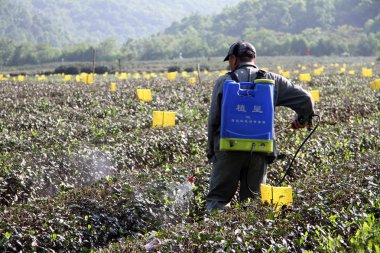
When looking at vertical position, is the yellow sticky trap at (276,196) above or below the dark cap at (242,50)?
below

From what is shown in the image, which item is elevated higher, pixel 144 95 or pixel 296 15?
pixel 296 15

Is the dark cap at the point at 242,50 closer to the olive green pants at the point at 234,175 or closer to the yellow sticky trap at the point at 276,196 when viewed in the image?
the olive green pants at the point at 234,175

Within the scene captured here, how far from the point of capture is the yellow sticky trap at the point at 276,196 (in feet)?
18.6

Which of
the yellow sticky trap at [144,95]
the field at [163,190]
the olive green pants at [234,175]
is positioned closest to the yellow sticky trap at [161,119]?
the field at [163,190]

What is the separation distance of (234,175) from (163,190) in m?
1.21

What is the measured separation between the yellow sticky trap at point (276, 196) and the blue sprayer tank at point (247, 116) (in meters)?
0.33

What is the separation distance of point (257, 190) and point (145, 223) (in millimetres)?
1261

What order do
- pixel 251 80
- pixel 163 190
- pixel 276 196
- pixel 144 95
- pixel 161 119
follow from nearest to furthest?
1. pixel 276 196
2. pixel 251 80
3. pixel 163 190
4. pixel 161 119
5. pixel 144 95

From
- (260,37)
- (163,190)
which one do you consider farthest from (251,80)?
(260,37)

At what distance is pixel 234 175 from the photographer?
607 cm

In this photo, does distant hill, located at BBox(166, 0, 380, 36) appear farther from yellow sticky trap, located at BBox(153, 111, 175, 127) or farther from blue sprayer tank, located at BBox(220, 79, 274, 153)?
blue sprayer tank, located at BBox(220, 79, 274, 153)

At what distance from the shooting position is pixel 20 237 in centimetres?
595

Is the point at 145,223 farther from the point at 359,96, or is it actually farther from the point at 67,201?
the point at 359,96

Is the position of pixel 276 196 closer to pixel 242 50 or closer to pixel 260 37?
pixel 242 50
